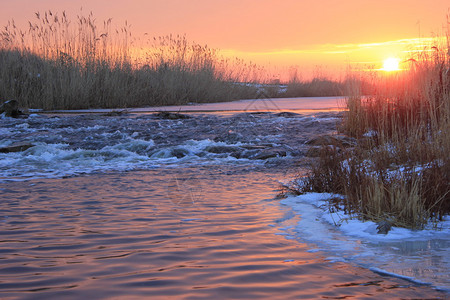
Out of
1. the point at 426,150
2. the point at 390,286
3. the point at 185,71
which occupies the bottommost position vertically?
the point at 390,286

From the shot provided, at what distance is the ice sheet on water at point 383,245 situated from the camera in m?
2.62

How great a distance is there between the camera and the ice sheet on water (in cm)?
262

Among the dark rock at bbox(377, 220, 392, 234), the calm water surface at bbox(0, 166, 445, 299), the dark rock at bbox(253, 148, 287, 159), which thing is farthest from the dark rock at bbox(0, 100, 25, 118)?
the dark rock at bbox(377, 220, 392, 234)

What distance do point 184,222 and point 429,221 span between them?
1.82 meters

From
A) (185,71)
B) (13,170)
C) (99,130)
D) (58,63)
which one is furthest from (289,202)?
(185,71)

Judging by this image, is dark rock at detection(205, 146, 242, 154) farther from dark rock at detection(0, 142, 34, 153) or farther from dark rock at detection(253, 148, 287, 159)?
dark rock at detection(0, 142, 34, 153)

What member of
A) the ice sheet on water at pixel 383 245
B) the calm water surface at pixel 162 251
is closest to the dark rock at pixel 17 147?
the calm water surface at pixel 162 251

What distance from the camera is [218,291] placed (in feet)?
7.58

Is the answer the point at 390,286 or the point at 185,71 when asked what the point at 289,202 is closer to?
the point at 390,286

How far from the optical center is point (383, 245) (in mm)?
3117

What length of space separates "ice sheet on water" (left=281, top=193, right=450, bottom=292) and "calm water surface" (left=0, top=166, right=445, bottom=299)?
0.14 m

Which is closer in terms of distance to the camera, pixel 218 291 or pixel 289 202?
Result: pixel 218 291

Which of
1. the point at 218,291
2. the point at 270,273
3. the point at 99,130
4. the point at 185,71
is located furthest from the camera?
the point at 185,71

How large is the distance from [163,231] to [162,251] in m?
0.46
